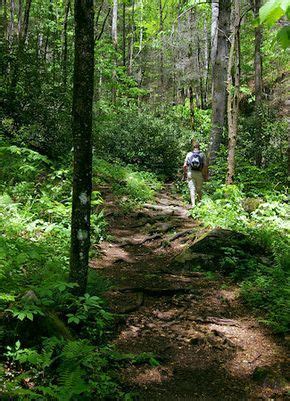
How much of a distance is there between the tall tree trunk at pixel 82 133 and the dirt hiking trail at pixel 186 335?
3.61 feet

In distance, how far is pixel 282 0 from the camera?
1.42m

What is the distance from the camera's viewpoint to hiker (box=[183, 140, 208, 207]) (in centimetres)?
1116

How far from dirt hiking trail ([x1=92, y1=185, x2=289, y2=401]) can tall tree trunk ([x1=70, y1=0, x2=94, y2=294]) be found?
1102 millimetres

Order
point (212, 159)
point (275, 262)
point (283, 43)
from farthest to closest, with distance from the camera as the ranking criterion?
point (212, 159) < point (275, 262) < point (283, 43)

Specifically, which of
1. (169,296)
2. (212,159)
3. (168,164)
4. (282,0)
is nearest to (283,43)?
(282,0)

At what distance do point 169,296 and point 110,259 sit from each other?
193 centimetres

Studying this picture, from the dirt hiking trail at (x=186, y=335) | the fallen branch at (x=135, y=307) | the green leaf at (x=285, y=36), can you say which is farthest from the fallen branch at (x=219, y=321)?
the green leaf at (x=285, y=36)

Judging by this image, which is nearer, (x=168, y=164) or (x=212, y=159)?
(x=212, y=159)

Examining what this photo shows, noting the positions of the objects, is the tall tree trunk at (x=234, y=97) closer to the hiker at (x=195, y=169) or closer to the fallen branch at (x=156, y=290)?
the hiker at (x=195, y=169)

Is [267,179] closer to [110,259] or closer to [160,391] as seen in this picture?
[110,259]

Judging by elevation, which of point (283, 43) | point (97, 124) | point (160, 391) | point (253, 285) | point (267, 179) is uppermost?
point (97, 124)

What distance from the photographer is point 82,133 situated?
14.4ft

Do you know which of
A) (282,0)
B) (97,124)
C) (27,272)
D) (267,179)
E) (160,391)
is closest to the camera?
(282,0)

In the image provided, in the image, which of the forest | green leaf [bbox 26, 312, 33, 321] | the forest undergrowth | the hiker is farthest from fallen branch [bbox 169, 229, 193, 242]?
green leaf [bbox 26, 312, 33, 321]
